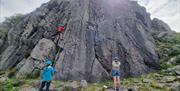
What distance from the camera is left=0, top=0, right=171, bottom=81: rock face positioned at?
33.1 m

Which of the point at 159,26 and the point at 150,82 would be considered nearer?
the point at 150,82

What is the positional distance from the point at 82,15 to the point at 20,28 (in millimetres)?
12413

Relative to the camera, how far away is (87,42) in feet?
115

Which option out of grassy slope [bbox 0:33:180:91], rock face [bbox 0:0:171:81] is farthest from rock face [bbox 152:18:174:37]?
grassy slope [bbox 0:33:180:91]

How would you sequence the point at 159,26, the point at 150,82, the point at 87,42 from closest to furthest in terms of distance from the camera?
the point at 150,82
the point at 87,42
the point at 159,26

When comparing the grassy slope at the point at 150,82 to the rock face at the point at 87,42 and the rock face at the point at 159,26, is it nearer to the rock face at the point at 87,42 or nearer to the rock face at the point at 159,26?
the rock face at the point at 87,42

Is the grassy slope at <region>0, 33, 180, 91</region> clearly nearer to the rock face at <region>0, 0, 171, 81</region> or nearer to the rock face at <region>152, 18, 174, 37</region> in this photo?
the rock face at <region>0, 0, 171, 81</region>

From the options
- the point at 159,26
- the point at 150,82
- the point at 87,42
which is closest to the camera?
the point at 150,82

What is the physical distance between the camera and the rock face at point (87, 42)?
3311 centimetres

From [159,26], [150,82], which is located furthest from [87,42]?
[159,26]

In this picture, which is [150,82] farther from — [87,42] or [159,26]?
[159,26]

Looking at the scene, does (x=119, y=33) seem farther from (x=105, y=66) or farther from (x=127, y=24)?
(x=105, y=66)

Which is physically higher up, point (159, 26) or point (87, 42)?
point (159, 26)

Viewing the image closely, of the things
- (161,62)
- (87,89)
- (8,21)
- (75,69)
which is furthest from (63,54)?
(8,21)
